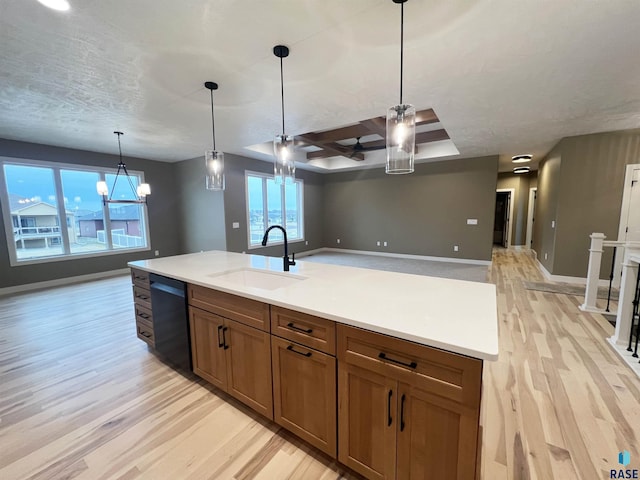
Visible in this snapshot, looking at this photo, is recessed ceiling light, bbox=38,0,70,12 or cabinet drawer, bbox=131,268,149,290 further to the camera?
cabinet drawer, bbox=131,268,149,290

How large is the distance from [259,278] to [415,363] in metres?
1.52

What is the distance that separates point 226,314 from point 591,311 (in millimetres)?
4620

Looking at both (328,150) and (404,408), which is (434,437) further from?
(328,150)

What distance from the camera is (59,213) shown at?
5.12 m

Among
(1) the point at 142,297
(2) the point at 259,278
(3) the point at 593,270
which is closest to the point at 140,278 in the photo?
(1) the point at 142,297

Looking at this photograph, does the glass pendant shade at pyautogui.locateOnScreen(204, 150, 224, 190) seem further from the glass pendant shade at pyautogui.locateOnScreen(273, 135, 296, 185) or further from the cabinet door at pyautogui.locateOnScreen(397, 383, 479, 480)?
the cabinet door at pyautogui.locateOnScreen(397, 383, 479, 480)

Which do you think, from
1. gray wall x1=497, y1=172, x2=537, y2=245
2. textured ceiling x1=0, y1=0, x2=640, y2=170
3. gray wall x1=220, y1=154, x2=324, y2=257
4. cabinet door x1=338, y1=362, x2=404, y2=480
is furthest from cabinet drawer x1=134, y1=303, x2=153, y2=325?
gray wall x1=497, y1=172, x2=537, y2=245

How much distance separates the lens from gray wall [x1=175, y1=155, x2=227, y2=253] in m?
6.03

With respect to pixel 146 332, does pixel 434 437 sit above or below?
above

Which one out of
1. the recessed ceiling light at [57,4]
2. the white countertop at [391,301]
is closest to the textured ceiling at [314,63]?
the recessed ceiling light at [57,4]

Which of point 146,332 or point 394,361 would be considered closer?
point 394,361

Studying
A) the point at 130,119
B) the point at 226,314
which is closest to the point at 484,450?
the point at 226,314

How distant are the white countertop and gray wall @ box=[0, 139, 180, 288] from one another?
15.1 ft

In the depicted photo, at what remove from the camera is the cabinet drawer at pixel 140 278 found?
2480 millimetres
